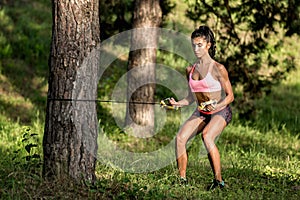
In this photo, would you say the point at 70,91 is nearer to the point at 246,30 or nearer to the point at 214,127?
the point at 214,127

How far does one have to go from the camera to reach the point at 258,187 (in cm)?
696

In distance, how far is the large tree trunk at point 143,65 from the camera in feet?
34.0

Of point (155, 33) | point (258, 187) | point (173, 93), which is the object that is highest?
point (155, 33)

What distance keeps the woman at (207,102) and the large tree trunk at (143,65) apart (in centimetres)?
371

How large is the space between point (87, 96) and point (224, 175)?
2.45m

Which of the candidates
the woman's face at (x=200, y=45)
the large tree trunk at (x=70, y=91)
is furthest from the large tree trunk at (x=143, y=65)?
the large tree trunk at (x=70, y=91)

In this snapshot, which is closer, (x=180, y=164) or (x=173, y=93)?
(x=180, y=164)

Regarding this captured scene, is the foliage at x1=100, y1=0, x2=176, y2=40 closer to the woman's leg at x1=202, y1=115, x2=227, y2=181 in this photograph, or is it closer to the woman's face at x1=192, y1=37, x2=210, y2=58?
the woman's face at x1=192, y1=37, x2=210, y2=58

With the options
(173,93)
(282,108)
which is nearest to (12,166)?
(173,93)

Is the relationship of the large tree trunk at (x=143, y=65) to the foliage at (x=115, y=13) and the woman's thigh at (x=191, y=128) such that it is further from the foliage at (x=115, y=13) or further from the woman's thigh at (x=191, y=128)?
the woman's thigh at (x=191, y=128)

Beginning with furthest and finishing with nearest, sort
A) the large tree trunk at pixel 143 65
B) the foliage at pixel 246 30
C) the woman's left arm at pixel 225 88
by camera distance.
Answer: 1. the foliage at pixel 246 30
2. the large tree trunk at pixel 143 65
3. the woman's left arm at pixel 225 88

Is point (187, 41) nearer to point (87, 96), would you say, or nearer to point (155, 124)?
point (155, 124)

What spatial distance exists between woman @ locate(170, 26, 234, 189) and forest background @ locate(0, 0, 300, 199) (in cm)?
35

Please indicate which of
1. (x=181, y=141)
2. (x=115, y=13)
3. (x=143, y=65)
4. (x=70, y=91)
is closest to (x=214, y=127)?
Result: (x=181, y=141)
